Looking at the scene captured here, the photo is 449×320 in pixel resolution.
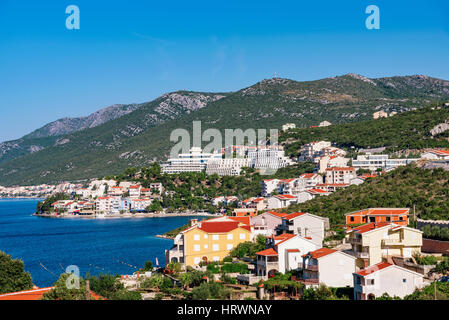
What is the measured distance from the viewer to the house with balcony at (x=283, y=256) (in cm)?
1612

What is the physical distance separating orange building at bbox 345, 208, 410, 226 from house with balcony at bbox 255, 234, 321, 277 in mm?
4557

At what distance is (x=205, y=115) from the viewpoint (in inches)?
4368

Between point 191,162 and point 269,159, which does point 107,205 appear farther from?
point 269,159

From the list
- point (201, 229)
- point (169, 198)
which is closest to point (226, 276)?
point (201, 229)

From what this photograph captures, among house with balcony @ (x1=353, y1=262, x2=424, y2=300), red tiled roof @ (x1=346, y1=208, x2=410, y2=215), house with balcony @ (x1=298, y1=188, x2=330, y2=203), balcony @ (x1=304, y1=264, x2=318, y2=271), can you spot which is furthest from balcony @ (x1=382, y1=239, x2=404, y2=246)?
house with balcony @ (x1=298, y1=188, x2=330, y2=203)

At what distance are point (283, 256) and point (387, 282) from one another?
14.5 feet

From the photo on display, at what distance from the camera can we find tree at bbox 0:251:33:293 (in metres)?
14.5

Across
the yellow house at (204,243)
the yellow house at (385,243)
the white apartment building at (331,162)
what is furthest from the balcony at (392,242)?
the white apartment building at (331,162)

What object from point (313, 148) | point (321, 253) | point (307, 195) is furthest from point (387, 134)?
point (321, 253)

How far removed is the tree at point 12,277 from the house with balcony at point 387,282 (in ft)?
29.0

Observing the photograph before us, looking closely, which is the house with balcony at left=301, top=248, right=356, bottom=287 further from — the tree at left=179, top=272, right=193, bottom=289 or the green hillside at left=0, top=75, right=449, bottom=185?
the green hillside at left=0, top=75, right=449, bottom=185

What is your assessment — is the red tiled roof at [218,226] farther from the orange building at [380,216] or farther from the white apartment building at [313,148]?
the white apartment building at [313,148]
